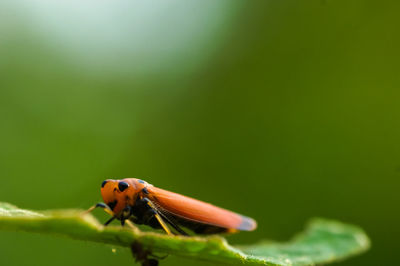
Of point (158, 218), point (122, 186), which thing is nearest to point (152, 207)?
point (158, 218)

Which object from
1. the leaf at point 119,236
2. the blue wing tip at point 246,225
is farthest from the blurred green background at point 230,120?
the leaf at point 119,236

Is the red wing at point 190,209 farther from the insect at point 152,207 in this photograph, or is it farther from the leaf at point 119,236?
the leaf at point 119,236

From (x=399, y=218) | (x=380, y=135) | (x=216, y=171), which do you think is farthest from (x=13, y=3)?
(x=399, y=218)

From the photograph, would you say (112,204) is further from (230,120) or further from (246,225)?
(230,120)

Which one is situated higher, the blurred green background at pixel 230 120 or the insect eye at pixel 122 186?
the blurred green background at pixel 230 120

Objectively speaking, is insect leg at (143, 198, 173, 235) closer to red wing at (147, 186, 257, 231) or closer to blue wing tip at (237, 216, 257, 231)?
red wing at (147, 186, 257, 231)
